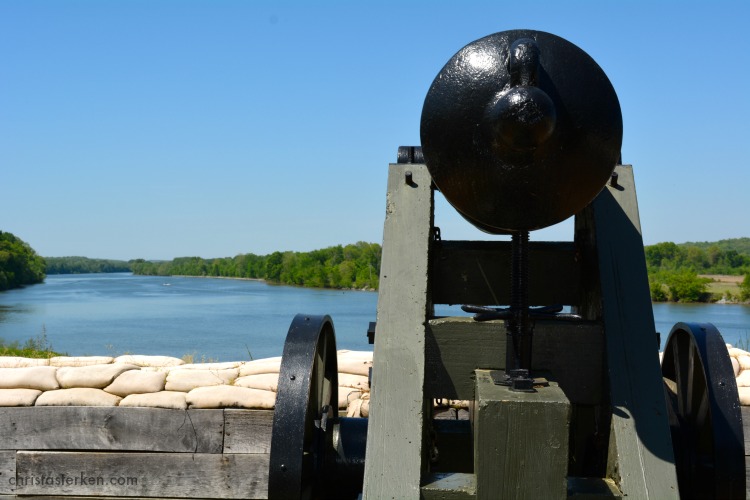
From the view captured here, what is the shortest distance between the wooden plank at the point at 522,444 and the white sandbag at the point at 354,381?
3538mm

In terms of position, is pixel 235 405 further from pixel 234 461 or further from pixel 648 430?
pixel 648 430

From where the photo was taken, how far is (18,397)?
5.24 meters

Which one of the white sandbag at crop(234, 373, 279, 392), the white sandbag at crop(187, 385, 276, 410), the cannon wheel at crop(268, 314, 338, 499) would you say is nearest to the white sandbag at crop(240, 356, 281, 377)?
the white sandbag at crop(234, 373, 279, 392)

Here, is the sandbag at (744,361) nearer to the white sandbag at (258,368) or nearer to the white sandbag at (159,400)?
the white sandbag at (258,368)

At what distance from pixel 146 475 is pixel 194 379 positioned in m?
0.67

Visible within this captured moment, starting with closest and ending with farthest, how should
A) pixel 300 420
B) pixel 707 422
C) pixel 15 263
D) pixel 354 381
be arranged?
pixel 300 420 < pixel 707 422 < pixel 354 381 < pixel 15 263

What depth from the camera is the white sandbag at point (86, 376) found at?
17.6 ft

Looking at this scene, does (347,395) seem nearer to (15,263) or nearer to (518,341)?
(518,341)

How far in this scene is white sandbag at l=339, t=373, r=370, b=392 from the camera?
18.7ft

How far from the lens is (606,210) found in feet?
9.79

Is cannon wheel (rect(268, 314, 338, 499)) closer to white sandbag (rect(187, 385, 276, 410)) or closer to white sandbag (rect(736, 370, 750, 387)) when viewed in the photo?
white sandbag (rect(187, 385, 276, 410))

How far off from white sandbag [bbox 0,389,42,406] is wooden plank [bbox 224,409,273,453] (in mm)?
1267

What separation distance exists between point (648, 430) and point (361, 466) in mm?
1190

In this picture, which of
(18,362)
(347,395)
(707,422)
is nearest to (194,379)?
(347,395)
